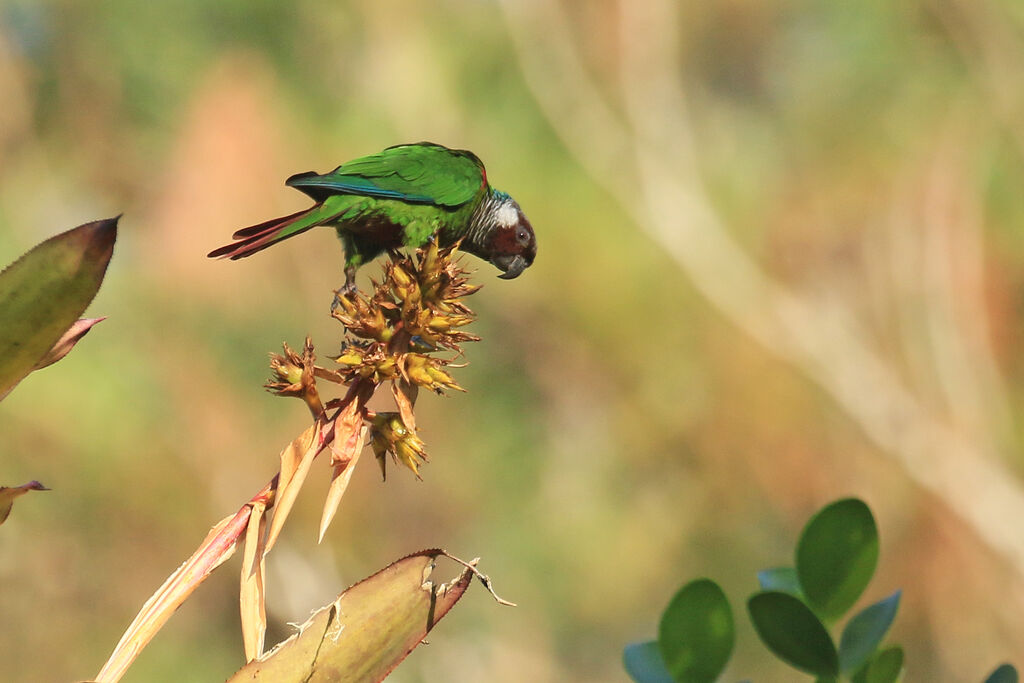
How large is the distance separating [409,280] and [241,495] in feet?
10.1

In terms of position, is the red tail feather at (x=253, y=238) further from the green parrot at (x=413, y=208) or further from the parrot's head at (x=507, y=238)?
the parrot's head at (x=507, y=238)

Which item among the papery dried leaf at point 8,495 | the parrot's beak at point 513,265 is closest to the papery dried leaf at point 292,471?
the papery dried leaf at point 8,495

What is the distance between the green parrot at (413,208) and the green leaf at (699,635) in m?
0.65

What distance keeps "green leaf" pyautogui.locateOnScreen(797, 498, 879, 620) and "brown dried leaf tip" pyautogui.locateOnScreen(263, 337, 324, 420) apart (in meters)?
0.34

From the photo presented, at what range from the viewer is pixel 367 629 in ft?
1.75

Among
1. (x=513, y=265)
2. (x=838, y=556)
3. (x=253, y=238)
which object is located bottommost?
(x=838, y=556)

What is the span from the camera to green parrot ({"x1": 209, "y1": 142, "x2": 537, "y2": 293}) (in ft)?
4.34

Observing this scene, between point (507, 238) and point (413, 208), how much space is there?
28 centimetres

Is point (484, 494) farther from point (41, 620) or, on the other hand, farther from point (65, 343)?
point (65, 343)

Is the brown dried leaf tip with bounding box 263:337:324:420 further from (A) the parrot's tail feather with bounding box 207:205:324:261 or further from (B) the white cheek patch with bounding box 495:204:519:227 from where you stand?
(B) the white cheek patch with bounding box 495:204:519:227

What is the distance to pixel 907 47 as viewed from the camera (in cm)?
475

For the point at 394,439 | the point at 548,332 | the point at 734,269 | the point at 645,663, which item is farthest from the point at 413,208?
the point at 734,269

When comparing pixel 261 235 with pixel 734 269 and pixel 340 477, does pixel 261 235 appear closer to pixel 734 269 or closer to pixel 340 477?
pixel 340 477

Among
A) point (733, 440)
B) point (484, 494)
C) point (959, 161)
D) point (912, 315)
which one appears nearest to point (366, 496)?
point (484, 494)
